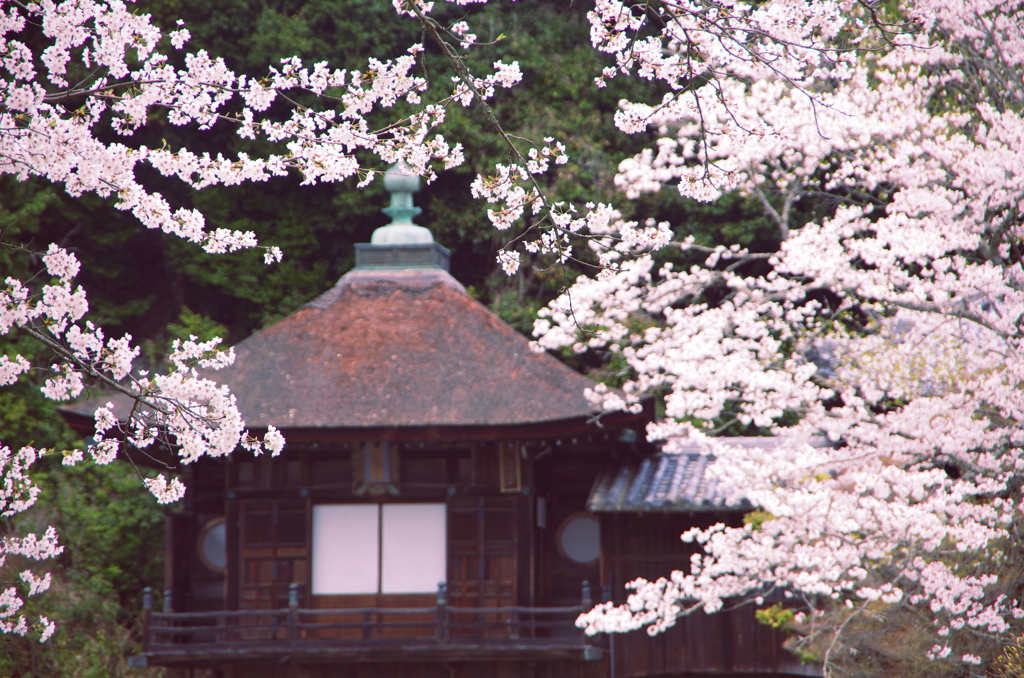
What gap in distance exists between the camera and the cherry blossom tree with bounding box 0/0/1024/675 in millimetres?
4609

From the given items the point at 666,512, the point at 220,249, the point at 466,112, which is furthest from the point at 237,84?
the point at 466,112

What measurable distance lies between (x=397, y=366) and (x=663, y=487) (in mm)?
3321

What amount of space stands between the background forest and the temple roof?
11.0 feet

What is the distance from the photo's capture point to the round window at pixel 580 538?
1261 centimetres

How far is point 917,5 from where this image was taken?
7.50 meters

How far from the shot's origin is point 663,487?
11797 millimetres

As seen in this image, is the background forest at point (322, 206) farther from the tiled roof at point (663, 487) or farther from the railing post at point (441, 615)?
the railing post at point (441, 615)

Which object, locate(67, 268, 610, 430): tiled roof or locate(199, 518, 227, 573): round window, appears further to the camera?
locate(199, 518, 227, 573): round window

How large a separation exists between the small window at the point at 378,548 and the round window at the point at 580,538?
1.53 meters

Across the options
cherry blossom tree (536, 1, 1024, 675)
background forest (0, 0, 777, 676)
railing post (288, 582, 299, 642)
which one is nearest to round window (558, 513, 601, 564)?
cherry blossom tree (536, 1, 1024, 675)

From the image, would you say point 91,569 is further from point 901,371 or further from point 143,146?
point 143,146

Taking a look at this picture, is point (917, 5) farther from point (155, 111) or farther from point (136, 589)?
point (155, 111)

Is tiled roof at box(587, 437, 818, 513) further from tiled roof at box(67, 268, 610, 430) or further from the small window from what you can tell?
the small window

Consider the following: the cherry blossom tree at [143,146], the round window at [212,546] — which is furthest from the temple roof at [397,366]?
the cherry blossom tree at [143,146]
